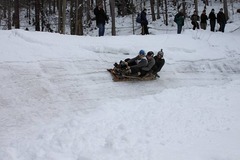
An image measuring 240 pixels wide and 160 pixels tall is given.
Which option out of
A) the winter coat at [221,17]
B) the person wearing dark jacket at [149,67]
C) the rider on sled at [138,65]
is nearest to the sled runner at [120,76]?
the rider on sled at [138,65]

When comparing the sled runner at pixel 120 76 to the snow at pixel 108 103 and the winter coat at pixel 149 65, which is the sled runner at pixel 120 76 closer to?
the snow at pixel 108 103

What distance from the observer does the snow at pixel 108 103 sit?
22.8ft

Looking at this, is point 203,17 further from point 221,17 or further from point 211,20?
point 221,17

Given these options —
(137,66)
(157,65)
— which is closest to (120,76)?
(137,66)

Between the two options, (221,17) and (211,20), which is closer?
(221,17)

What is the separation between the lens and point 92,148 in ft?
22.7

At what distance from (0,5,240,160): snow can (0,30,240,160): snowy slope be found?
2 centimetres

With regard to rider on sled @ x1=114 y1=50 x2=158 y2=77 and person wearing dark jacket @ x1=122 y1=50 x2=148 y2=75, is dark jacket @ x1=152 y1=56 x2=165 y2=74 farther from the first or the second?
person wearing dark jacket @ x1=122 y1=50 x2=148 y2=75

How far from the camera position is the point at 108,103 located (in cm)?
968

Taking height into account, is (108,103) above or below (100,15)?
below

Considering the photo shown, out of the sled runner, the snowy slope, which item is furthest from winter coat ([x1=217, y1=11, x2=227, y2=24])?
the sled runner

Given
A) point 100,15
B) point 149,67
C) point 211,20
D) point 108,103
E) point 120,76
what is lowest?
point 108,103

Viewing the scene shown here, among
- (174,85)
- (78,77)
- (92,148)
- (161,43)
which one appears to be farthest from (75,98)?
(161,43)

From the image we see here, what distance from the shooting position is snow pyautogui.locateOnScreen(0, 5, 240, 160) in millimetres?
6953
